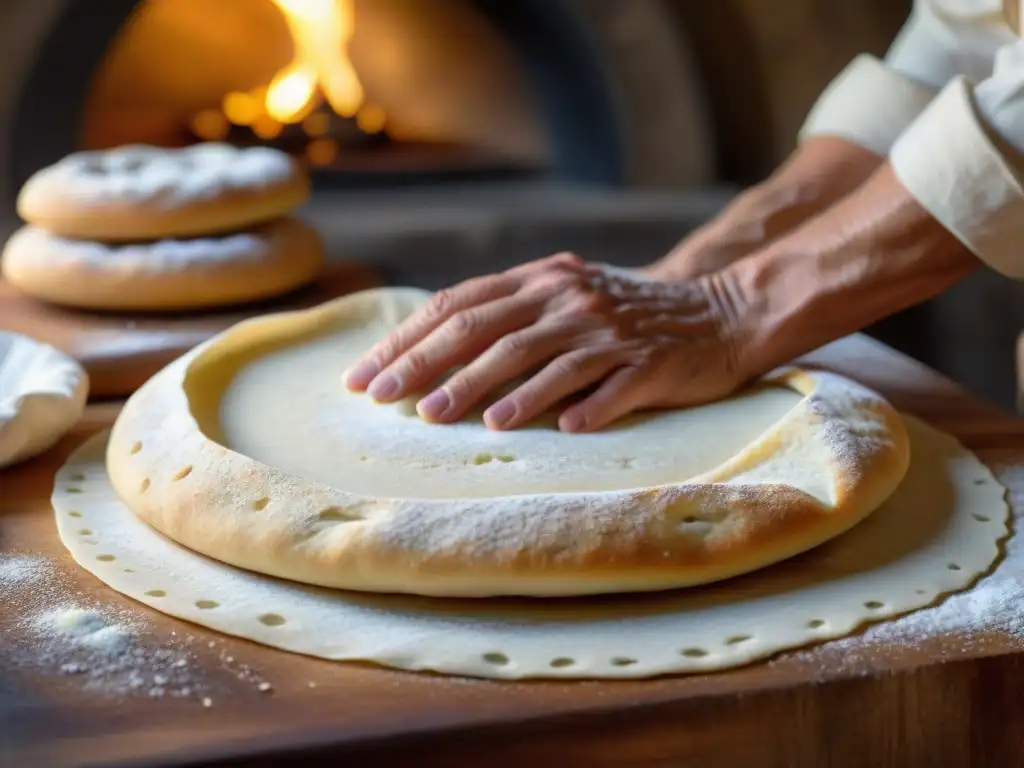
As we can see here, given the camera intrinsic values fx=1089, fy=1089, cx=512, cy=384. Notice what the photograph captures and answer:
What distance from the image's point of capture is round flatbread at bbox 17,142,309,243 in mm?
1303

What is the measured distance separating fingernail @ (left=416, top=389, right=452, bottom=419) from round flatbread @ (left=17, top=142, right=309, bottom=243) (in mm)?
572

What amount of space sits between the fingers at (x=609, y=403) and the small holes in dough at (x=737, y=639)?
0.27 metres

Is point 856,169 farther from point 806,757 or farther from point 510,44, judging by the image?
point 510,44

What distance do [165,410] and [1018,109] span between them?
76cm

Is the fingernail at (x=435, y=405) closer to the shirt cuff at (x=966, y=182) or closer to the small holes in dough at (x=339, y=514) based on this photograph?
the small holes in dough at (x=339, y=514)

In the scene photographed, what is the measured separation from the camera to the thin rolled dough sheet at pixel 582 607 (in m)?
0.63

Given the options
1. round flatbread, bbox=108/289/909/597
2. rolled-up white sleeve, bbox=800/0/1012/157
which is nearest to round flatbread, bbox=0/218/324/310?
round flatbread, bbox=108/289/909/597

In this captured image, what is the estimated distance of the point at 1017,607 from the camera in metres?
0.68

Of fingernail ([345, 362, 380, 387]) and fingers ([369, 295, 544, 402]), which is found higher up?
fingers ([369, 295, 544, 402])

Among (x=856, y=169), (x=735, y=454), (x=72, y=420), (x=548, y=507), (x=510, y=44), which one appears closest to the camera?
(x=548, y=507)

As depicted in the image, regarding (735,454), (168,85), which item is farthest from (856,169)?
(168,85)

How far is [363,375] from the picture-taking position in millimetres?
956

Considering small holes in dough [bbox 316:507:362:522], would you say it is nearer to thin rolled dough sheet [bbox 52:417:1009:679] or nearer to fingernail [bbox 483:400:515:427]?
thin rolled dough sheet [bbox 52:417:1009:679]

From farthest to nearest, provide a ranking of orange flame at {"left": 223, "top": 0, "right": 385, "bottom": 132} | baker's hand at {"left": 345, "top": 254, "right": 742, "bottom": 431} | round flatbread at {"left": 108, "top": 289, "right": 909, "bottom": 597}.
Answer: orange flame at {"left": 223, "top": 0, "right": 385, "bottom": 132}, baker's hand at {"left": 345, "top": 254, "right": 742, "bottom": 431}, round flatbread at {"left": 108, "top": 289, "right": 909, "bottom": 597}
